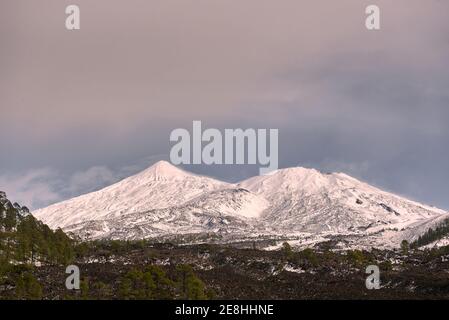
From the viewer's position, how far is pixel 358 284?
625 ft

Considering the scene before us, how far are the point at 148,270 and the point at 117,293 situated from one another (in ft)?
69.9

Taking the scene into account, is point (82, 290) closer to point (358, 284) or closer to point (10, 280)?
point (10, 280)

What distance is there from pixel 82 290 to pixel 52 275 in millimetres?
32653
